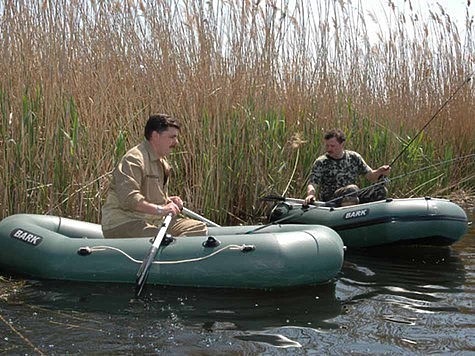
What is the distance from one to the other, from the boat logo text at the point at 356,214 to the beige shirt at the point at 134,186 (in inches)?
71.3

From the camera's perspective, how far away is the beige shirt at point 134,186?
4676 millimetres

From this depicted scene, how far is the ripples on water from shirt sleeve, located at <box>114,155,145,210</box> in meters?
0.54

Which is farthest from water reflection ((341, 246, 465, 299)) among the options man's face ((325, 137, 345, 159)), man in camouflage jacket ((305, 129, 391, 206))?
man's face ((325, 137, 345, 159))

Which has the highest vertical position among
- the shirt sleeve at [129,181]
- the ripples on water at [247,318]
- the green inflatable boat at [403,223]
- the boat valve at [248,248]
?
the shirt sleeve at [129,181]

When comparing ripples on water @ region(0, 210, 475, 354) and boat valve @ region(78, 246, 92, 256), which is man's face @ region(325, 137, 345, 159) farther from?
boat valve @ region(78, 246, 92, 256)

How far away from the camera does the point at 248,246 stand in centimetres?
442

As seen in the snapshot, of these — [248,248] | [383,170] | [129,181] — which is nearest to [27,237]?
[129,181]

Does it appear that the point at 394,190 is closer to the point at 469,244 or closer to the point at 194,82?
the point at 469,244

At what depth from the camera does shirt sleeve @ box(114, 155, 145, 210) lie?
15.2 ft

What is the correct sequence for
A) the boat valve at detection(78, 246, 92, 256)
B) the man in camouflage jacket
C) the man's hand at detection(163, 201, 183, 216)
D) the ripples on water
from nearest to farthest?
the ripples on water → the boat valve at detection(78, 246, 92, 256) → the man's hand at detection(163, 201, 183, 216) → the man in camouflage jacket

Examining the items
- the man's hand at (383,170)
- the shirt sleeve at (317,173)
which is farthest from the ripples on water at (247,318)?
the shirt sleeve at (317,173)

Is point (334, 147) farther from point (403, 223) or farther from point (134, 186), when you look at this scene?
point (134, 186)

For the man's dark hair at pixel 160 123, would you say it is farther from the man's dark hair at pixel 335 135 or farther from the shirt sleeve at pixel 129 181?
the man's dark hair at pixel 335 135

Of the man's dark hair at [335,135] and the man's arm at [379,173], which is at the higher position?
the man's dark hair at [335,135]
